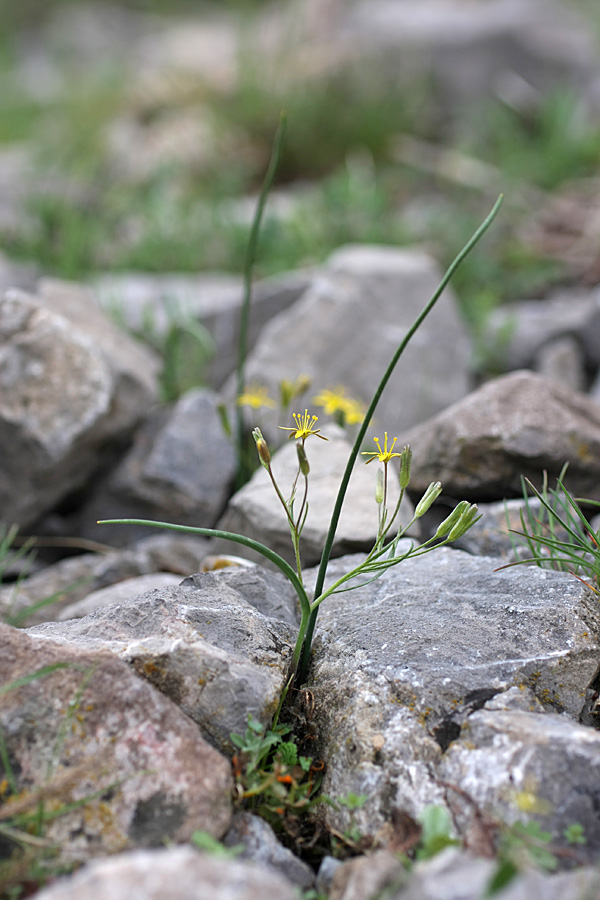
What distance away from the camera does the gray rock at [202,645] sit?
1.21 m

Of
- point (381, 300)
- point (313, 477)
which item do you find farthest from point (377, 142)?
point (313, 477)

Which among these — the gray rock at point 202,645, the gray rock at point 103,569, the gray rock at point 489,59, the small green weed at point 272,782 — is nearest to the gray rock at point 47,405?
the gray rock at point 103,569

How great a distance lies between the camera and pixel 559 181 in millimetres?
4652

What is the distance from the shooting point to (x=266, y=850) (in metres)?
1.10

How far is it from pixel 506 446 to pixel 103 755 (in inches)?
50.8

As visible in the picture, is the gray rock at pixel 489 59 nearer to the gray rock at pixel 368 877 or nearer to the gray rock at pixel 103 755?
the gray rock at pixel 103 755

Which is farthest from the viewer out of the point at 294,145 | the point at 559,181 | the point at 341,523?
the point at 294,145

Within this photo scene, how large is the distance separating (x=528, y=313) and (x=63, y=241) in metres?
2.36

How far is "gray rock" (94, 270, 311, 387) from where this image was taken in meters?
3.12

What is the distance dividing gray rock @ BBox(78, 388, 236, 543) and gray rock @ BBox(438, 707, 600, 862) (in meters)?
1.34

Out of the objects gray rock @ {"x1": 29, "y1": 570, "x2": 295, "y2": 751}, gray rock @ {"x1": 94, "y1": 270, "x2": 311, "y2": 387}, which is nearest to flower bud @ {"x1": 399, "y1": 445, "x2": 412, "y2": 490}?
gray rock @ {"x1": 29, "y1": 570, "x2": 295, "y2": 751}

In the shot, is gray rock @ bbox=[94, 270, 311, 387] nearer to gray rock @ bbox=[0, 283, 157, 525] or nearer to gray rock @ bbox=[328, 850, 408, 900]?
gray rock @ bbox=[0, 283, 157, 525]

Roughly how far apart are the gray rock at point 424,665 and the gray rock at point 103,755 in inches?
9.1

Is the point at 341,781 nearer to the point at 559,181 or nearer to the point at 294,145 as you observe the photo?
the point at 559,181
